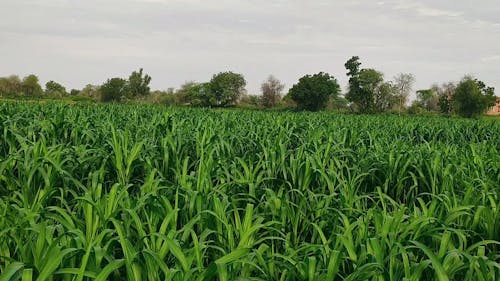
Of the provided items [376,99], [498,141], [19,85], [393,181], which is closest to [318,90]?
[376,99]

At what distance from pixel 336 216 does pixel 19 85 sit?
100353mm

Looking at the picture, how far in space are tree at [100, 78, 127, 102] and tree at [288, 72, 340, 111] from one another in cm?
3395

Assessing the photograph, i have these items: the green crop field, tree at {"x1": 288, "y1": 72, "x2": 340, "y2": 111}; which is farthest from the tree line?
the green crop field

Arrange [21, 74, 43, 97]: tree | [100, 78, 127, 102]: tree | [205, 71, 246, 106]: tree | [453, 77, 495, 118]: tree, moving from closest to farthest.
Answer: [453, 77, 495, 118]: tree
[205, 71, 246, 106]: tree
[100, 78, 127, 102]: tree
[21, 74, 43, 97]: tree

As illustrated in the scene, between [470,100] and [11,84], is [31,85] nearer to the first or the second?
[11,84]

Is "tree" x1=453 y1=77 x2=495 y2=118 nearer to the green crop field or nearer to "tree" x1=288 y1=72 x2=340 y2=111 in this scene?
"tree" x1=288 y1=72 x2=340 y2=111

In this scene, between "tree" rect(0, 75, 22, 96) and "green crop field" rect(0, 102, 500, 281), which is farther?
"tree" rect(0, 75, 22, 96)

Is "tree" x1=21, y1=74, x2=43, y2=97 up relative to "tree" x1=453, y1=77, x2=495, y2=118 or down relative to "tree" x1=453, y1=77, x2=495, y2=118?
up

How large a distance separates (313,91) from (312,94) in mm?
904

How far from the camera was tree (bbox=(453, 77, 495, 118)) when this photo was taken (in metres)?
56.4

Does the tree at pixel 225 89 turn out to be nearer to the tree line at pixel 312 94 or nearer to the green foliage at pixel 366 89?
the tree line at pixel 312 94

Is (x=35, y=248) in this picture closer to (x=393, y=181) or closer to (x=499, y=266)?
(x=499, y=266)

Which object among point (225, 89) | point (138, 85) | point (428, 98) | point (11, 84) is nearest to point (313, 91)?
point (225, 89)

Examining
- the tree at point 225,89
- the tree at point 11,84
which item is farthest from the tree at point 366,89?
the tree at point 11,84
